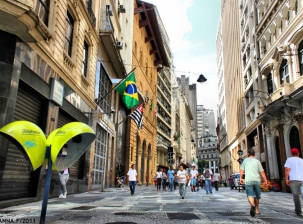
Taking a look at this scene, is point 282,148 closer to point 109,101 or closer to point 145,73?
point 109,101

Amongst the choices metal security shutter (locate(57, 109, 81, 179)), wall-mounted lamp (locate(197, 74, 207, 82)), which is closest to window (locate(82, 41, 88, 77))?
metal security shutter (locate(57, 109, 81, 179))

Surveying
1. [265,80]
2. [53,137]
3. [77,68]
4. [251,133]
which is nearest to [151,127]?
[251,133]

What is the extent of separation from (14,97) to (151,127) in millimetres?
31051

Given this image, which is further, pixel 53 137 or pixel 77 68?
pixel 77 68

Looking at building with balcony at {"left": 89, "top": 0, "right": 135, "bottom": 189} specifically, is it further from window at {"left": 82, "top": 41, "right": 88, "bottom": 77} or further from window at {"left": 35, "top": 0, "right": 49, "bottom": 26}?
window at {"left": 35, "top": 0, "right": 49, "bottom": 26}

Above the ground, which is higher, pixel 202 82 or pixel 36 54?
pixel 202 82

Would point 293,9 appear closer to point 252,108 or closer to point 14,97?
point 252,108

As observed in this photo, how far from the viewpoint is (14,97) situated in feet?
24.9

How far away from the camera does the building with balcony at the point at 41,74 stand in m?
7.45

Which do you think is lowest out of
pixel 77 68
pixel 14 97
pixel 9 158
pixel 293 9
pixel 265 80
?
pixel 9 158

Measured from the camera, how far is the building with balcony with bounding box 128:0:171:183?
30.3 metres

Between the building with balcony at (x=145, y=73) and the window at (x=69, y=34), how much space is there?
14456 millimetres

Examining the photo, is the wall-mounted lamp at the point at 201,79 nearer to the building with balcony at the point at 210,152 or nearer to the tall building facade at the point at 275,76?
the tall building facade at the point at 275,76

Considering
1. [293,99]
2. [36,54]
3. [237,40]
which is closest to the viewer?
[36,54]
